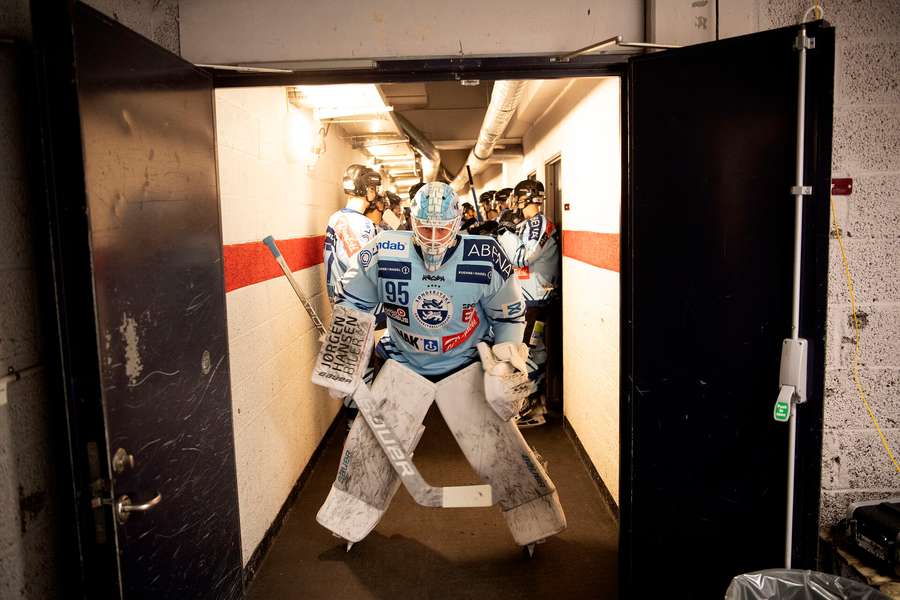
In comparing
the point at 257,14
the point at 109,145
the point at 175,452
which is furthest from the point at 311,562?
the point at 257,14

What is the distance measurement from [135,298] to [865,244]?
2446mm

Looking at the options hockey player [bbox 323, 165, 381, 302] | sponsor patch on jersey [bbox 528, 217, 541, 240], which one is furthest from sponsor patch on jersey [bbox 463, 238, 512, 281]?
sponsor patch on jersey [bbox 528, 217, 541, 240]

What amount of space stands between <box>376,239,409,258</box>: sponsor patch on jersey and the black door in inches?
45.2

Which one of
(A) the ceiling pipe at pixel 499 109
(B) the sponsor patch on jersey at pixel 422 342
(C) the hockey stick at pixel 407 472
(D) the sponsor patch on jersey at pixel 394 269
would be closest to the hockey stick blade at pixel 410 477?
(C) the hockey stick at pixel 407 472

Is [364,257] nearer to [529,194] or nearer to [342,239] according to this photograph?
[342,239]

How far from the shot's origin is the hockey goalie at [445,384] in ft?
9.69

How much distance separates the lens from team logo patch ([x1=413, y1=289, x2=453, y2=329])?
299cm

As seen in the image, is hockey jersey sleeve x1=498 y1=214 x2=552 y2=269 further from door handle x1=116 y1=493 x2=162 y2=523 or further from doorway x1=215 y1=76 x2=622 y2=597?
door handle x1=116 y1=493 x2=162 y2=523

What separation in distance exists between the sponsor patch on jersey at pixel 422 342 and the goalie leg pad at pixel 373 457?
144 millimetres

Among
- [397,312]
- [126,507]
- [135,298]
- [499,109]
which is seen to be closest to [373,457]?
[397,312]

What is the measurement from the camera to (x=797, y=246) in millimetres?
2000

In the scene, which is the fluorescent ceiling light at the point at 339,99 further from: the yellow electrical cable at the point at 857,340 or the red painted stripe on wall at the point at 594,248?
the yellow electrical cable at the point at 857,340

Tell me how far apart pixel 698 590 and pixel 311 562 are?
5.90 feet

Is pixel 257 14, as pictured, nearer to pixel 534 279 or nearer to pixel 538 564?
pixel 538 564
